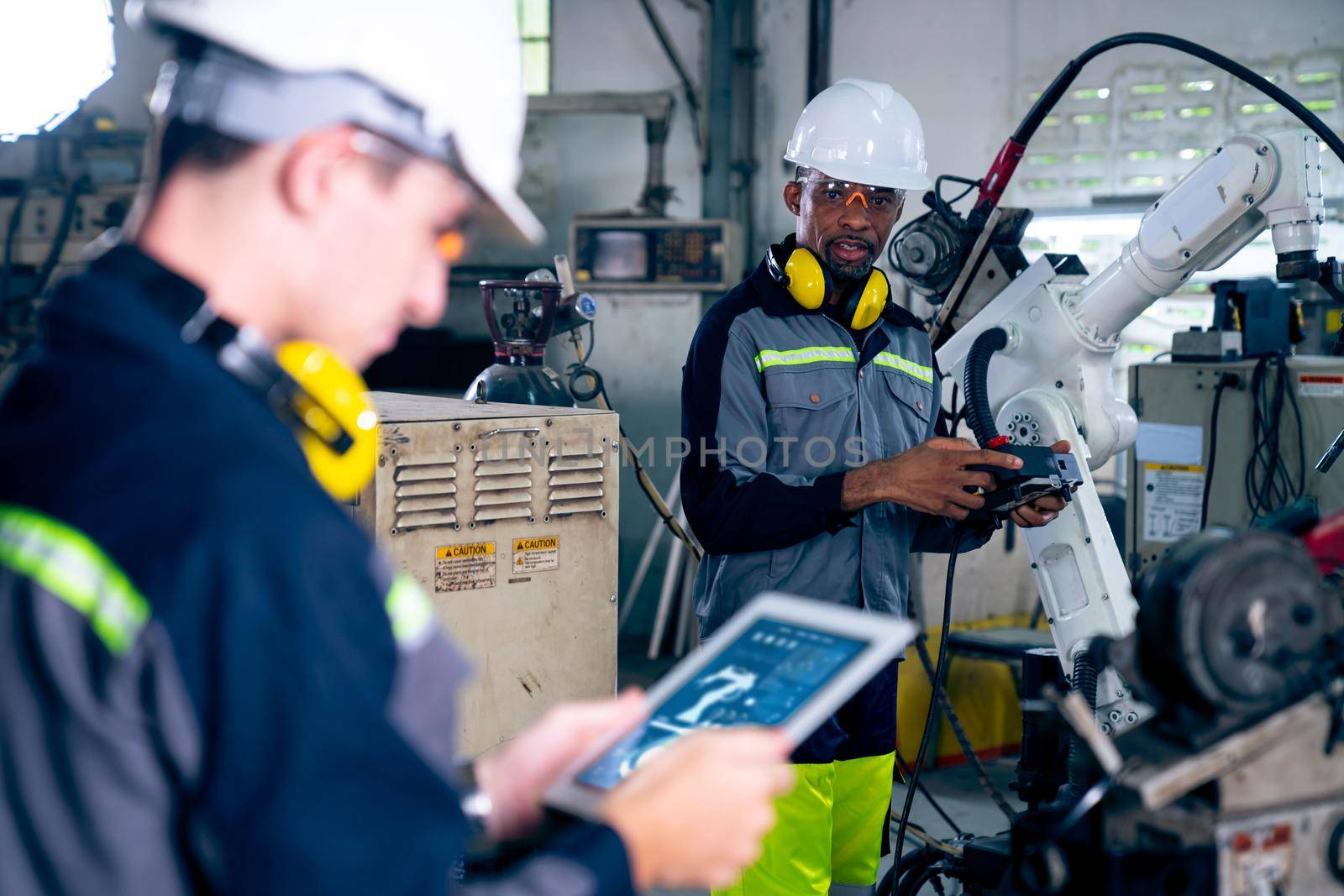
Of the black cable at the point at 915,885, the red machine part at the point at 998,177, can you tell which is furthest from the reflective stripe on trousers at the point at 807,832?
the red machine part at the point at 998,177

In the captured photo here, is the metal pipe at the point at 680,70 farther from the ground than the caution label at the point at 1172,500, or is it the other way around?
the metal pipe at the point at 680,70

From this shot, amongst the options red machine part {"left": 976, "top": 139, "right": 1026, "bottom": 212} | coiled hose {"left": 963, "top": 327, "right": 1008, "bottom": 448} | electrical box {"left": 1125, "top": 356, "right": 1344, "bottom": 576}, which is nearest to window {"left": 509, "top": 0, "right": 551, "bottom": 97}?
electrical box {"left": 1125, "top": 356, "right": 1344, "bottom": 576}

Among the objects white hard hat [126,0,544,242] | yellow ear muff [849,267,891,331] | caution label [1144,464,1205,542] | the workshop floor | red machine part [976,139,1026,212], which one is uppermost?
red machine part [976,139,1026,212]

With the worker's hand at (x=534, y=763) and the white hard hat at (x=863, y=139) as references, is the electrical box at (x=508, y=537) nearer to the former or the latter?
the white hard hat at (x=863, y=139)

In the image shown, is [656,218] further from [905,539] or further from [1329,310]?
[905,539]

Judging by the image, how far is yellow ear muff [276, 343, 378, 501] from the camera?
70 centimetres

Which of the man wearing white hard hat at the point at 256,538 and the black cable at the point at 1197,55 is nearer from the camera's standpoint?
the man wearing white hard hat at the point at 256,538

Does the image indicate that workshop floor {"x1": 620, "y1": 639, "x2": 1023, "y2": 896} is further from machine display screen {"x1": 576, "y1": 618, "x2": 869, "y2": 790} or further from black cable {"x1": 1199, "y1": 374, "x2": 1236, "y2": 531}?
machine display screen {"x1": 576, "y1": 618, "x2": 869, "y2": 790}

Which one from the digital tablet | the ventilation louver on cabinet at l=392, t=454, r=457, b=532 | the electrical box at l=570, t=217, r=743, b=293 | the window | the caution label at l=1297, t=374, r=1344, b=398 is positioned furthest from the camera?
the window

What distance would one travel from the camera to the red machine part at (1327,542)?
103 cm

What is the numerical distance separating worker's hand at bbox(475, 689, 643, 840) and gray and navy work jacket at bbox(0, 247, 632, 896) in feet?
0.74

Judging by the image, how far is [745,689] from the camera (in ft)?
2.89

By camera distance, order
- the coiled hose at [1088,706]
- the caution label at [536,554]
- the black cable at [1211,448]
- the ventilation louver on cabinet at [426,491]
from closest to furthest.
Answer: the coiled hose at [1088,706] < the ventilation louver on cabinet at [426,491] < the caution label at [536,554] < the black cable at [1211,448]

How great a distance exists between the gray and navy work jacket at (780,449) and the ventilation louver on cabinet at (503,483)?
26 cm
